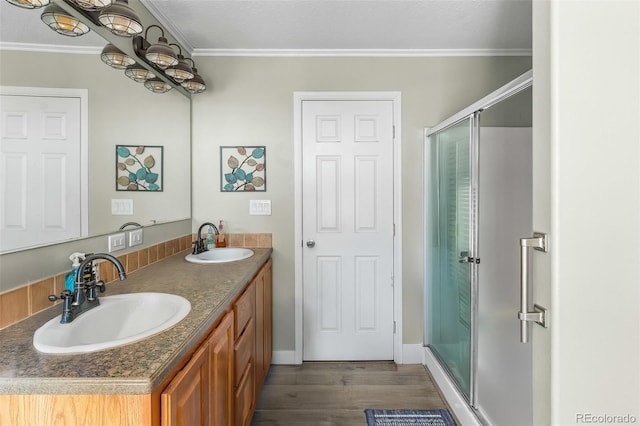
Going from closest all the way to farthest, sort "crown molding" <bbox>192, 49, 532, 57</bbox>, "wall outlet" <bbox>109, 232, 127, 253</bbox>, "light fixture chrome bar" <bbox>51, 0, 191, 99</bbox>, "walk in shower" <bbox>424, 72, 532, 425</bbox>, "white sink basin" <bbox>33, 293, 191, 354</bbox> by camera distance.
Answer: "white sink basin" <bbox>33, 293, 191, 354</bbox>
"light fixture chrome bar" <bbox>51, 0, 191, 99</bbox>
"wall outlet" <bbox>109, 232, 127, 253</bbox>
"walk in shower" <bbox>424, 72, 532, 425</bbox>
"crown molding" <bbox>192, 49, 532, 57</bbox>

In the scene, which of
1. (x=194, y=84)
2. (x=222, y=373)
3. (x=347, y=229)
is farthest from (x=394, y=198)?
(x=222, y=373)

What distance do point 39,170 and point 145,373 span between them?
37.0 inches

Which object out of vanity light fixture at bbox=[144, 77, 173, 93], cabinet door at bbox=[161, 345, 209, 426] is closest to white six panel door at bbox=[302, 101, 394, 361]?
vanity light fixture at bbox=[144, 77, 173, 93]

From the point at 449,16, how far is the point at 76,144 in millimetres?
2176

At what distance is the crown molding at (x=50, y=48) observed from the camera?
114cm

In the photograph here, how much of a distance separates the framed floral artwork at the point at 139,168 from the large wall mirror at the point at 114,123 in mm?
16

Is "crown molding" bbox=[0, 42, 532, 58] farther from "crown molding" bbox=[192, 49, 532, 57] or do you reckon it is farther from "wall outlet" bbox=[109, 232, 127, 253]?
"wall outlet" bbox=[109, 232, 127, 253]

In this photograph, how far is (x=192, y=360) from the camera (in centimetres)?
100

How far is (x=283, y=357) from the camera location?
257cm

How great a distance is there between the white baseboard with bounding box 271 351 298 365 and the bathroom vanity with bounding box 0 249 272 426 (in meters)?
1.00

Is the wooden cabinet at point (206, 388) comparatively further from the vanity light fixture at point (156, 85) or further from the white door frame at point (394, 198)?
the vanity light fixture at point (156, 85)

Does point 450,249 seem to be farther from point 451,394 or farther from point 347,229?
point 451,394

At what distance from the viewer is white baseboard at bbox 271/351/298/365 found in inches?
101

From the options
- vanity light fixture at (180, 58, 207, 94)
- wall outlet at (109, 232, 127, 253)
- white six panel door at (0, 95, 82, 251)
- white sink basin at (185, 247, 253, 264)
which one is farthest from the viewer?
white sink basin at (185, 247, 253, 264)
